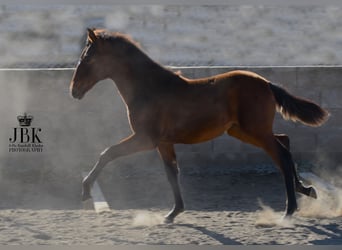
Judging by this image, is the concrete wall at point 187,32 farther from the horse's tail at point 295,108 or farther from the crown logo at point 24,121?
the horse's tail at point 295,108

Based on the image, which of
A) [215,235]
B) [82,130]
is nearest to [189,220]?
[215,235]

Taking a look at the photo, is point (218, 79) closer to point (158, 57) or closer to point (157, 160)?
point (157, 160)

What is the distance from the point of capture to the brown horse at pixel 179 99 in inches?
250

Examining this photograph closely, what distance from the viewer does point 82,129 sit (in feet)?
30.1

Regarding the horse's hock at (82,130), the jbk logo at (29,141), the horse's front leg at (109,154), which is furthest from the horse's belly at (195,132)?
the jbk logo at (29,141)

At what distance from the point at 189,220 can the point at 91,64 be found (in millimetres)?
1644

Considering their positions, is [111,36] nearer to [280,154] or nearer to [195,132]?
[195,132]

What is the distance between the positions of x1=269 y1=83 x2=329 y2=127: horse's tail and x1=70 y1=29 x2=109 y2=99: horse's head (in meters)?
1.55

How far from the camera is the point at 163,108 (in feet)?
21.0

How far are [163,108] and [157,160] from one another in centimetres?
282

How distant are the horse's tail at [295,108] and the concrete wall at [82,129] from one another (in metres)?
2.52

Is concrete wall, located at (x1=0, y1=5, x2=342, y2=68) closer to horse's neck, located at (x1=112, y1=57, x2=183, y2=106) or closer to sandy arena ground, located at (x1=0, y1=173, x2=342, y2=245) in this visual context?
sandy arena ground, located at (x1=0, y1=173, x2=342, y2=245)

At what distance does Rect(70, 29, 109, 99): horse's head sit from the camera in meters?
6.34

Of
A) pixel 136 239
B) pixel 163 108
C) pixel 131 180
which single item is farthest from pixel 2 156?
pixel 136 239
